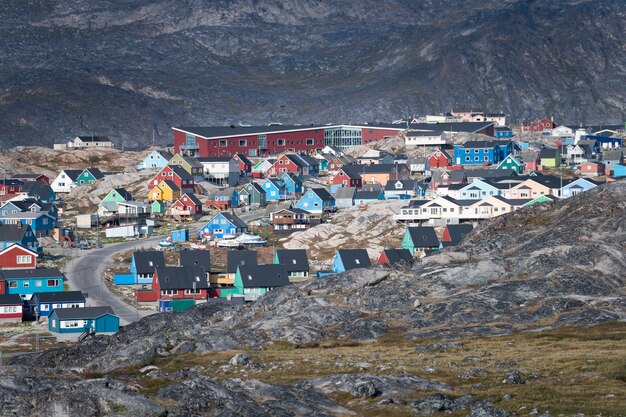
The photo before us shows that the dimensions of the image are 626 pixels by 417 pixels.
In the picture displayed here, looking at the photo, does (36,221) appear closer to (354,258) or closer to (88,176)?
(88,176)

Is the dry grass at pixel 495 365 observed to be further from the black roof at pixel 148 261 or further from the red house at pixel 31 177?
the red house at pixel 31 177

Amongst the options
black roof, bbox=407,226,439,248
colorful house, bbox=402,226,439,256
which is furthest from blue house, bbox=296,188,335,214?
colorful house, bbox=402,226,439,256

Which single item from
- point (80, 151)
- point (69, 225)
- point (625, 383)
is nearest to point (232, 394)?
point (625, 383)

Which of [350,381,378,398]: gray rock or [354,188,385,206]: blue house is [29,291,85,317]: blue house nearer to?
[350,381,378,398]: gray rock

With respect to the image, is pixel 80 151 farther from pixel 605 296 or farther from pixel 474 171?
pixel 605 296

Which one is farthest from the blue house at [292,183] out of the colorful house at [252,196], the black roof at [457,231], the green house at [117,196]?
the black roof at [457,231]

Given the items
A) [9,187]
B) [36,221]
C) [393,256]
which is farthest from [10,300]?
[9,187]
